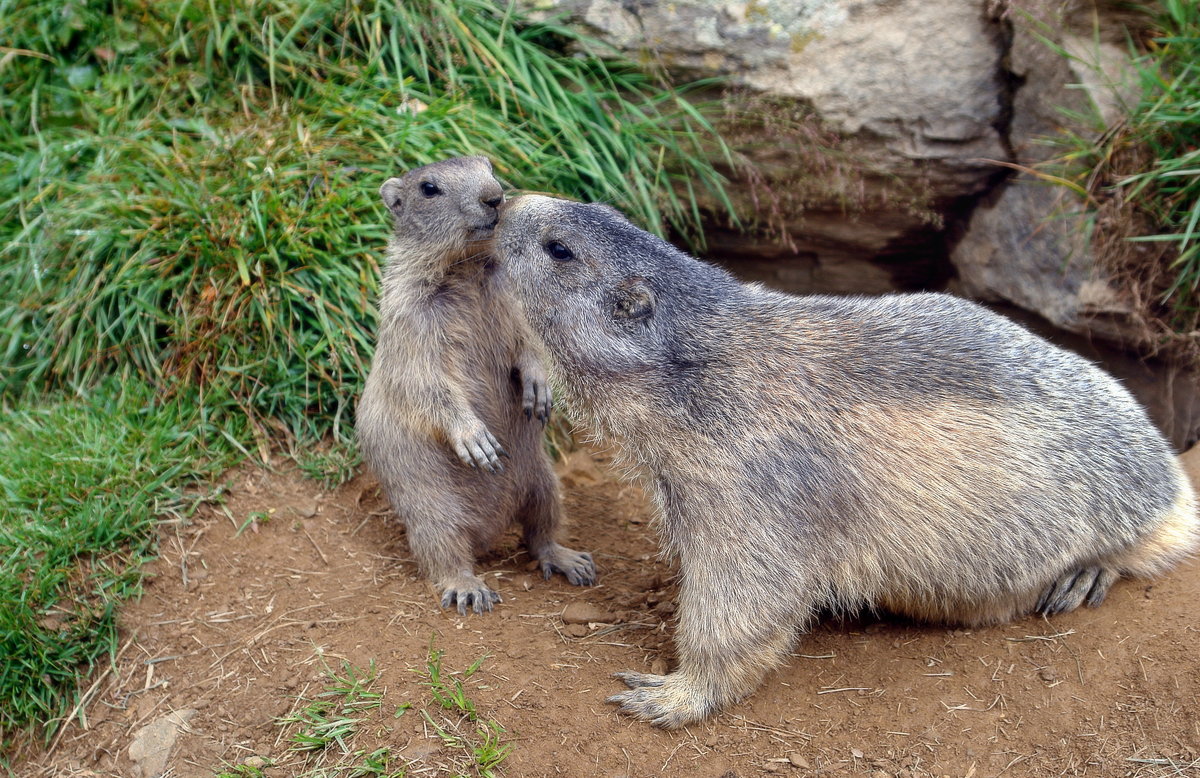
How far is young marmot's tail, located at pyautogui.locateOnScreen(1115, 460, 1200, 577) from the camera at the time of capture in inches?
186

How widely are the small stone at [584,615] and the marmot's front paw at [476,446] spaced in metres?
0.82

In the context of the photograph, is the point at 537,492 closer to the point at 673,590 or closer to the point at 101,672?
the point at 673,590

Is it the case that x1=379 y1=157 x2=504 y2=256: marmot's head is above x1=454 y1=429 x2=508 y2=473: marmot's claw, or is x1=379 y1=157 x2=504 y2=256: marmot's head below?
above

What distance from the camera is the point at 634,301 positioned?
456cm

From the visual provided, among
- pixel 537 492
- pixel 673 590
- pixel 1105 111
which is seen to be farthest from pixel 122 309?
pixel 1105 111

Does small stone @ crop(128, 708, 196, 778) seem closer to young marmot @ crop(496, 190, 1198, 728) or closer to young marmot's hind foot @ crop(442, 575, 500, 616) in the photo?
young marmot's hind foot @ crop(442, 575, 500, 616)

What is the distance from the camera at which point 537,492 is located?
559 cm

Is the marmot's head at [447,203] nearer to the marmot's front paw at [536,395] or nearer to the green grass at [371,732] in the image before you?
the marmot's front paw at [536,395]

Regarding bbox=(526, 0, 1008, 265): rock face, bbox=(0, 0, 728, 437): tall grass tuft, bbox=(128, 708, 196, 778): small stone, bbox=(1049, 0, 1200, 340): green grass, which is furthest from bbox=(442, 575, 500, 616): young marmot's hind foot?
bbox=(1049, 0, 1200, 340): green grass

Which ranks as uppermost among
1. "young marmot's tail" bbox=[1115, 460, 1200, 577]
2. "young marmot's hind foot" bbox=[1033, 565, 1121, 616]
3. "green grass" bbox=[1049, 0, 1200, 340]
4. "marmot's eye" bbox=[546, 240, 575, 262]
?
"green grass" bbox=[1049, 0, 1200, 340]

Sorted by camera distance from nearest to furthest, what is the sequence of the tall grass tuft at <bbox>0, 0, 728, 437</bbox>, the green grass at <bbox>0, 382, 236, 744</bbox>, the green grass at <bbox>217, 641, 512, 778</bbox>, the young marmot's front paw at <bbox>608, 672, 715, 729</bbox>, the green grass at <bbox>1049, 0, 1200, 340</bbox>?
the green grass at <bbox>217, 641, 512, 778</bbox>
the young marmot's front paw at <bbox>608, 672, 715, 729</bbox>
the green grass at <bbox>0, 382, 236, 744</bbox>
the green grass at <bbox>1049, 0, 1200, 340</bbox>
the tall grass tuft at <bbox>0, 0, 728, 437</bbox>

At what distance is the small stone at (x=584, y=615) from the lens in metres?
5.05

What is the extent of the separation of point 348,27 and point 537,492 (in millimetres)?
3862

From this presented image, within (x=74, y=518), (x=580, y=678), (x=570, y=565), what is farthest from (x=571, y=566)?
(x=74, y=518)
